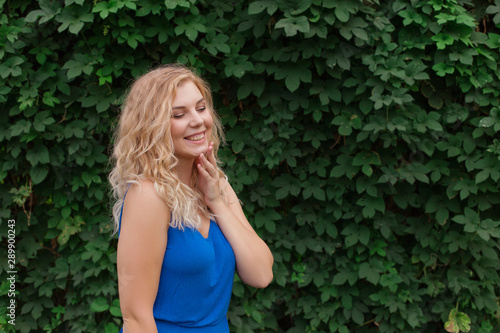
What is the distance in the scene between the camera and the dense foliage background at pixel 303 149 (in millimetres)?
2898

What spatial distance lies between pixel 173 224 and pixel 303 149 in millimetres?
1757

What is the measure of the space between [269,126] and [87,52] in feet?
4.10

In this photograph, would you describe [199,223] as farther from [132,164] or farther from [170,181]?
[132,164]

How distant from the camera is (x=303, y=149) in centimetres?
322

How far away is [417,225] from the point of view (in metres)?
3.21

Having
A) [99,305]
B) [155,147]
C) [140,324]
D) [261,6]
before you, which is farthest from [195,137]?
[99,305]

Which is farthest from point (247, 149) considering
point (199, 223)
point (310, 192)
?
point (199, 223)

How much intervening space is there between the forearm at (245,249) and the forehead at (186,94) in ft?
1.35

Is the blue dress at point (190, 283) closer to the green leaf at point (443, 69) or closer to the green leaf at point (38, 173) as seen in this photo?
the green leaf at point (38, 173)

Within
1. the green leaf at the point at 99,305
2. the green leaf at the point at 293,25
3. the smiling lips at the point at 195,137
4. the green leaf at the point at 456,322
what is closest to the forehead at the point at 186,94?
the smiling lips at the point at 195,137

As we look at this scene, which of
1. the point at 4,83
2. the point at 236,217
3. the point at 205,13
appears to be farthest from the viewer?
the point at 205,13

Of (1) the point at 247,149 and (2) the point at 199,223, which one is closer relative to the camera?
(2) the point at 199,223

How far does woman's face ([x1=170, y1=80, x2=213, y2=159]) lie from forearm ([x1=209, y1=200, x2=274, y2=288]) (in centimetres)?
25

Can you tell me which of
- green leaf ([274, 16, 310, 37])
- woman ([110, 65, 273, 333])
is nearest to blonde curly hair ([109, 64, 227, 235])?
woman ([110, 65, 273, 333])
